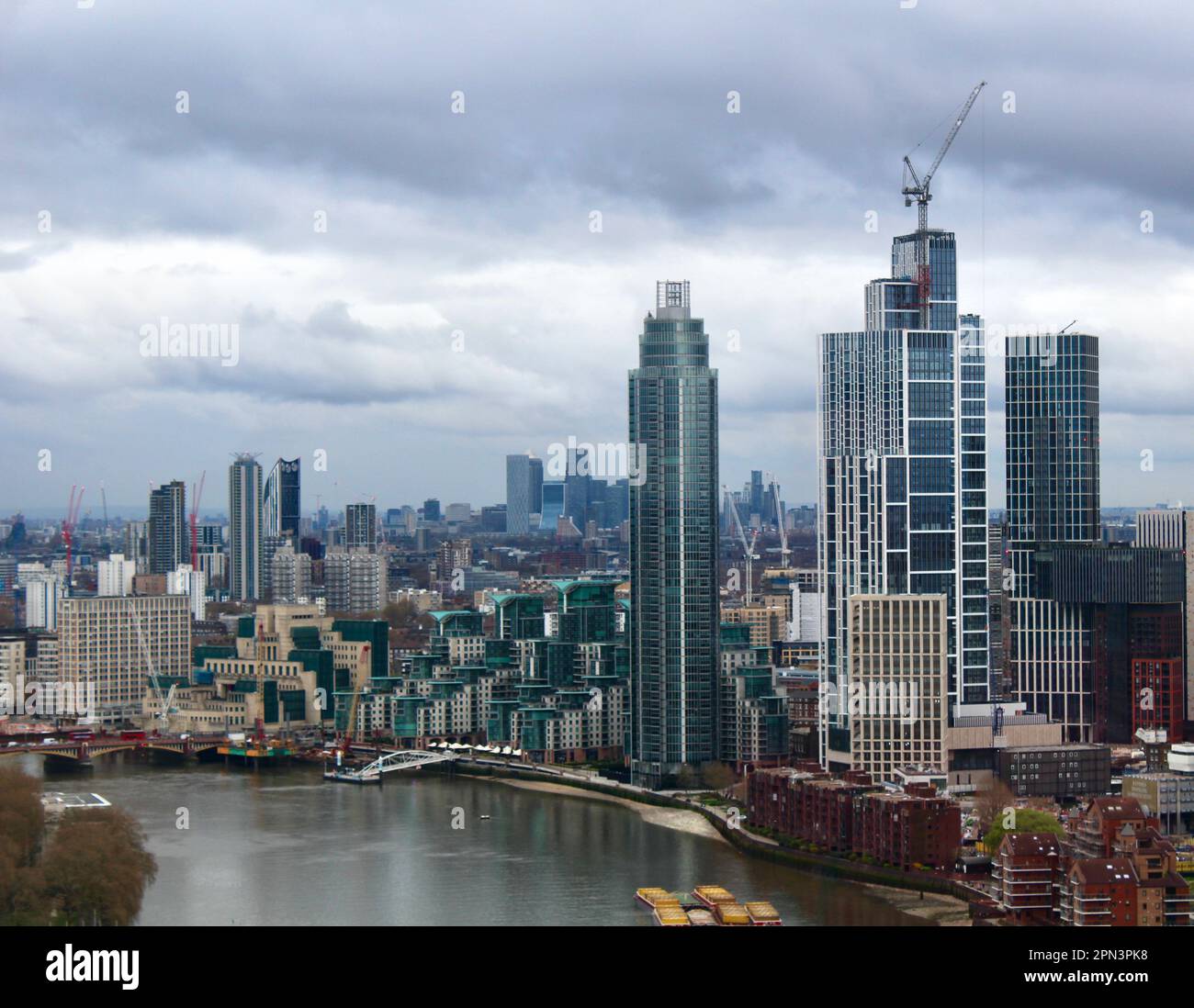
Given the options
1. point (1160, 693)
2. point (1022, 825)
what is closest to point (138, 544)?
point (1160, 693)

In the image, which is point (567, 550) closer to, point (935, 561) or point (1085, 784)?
point (935, 561)

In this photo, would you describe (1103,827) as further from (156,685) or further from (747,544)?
(747,544)

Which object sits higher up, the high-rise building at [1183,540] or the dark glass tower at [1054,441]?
the dark glass tower at [1054,441]

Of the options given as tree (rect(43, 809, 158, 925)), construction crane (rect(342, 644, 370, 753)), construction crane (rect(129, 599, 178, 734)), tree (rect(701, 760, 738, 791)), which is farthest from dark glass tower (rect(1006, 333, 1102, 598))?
tree (rect(43, 809, 158, 925))

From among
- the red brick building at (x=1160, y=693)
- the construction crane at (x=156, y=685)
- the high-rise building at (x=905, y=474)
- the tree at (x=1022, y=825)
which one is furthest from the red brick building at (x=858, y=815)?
the construction crane at (x=156, y=685)

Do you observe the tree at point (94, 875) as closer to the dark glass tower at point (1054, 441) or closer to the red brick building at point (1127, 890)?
the red brick building at point (1127, 890)

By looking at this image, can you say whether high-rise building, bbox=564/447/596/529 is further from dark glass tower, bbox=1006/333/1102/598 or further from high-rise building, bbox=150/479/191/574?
dark glass tower, bbox=1006/333/1102/598

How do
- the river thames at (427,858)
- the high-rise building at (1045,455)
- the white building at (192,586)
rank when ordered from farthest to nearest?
the white building at (192,586)
the high-rise building at (1045,455)
the river thames at (427,858)
